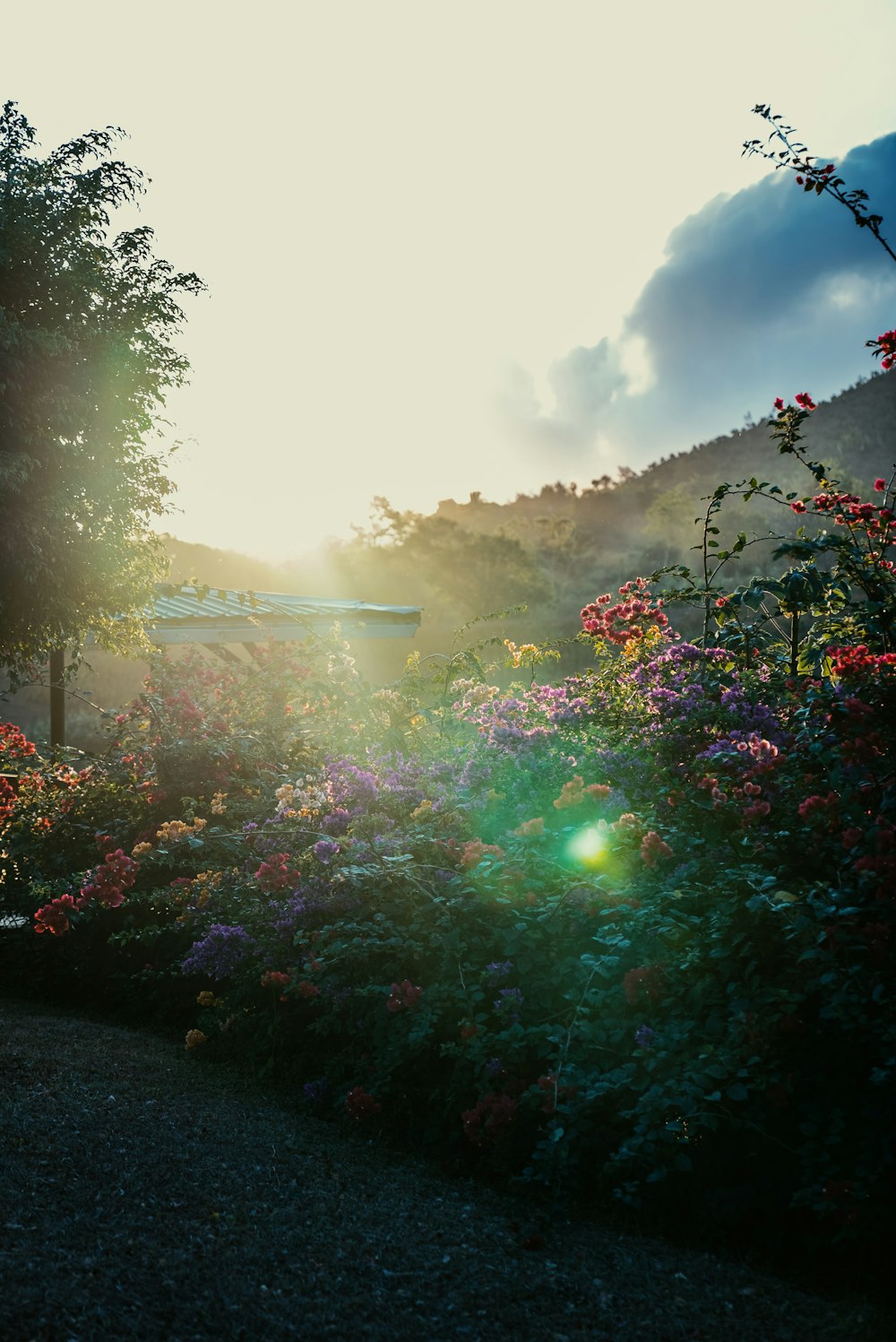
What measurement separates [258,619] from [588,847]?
275 inches

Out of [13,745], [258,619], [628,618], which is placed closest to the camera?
[628,618]

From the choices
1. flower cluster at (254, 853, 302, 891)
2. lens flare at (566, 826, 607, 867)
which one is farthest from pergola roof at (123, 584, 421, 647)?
lens flare at (566, 826, 607, 867)

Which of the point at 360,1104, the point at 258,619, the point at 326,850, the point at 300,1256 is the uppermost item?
the point at 258,619

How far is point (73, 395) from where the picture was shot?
7.07 meters

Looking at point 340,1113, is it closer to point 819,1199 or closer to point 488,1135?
point 488,1135

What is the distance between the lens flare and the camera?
123 inches

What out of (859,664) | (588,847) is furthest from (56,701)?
(859,664)

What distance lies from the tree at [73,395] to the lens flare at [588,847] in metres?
5.05

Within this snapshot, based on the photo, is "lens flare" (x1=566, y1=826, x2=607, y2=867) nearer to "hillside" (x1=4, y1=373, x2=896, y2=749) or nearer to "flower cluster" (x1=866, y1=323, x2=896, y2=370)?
"flower cluster" (x1=866, y1=323, x2=896, y2=370)

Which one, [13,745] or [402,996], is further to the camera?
[13,745]

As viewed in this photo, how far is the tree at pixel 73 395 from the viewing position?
686cm

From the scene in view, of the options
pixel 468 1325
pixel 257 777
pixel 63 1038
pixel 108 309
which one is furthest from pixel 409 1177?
pixel 108 309

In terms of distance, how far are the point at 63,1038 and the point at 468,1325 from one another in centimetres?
228

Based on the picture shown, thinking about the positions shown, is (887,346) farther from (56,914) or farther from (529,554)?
(529,554)
